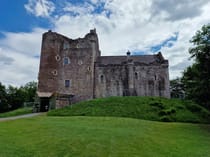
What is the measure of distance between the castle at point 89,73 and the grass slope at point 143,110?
25.1 feet

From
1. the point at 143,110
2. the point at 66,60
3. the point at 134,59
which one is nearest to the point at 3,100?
the point at 66,60

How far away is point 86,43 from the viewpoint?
110 ft

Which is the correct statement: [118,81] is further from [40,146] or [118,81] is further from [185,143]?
[40,146]

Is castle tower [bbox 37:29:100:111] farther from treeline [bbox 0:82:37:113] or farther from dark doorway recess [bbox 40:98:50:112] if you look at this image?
treeline [bbox 0:82:37:113]

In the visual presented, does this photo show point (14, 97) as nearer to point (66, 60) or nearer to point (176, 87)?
point (66, 60)

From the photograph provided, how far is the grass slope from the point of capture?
63.7 feet

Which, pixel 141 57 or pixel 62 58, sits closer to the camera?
pixel 62 58

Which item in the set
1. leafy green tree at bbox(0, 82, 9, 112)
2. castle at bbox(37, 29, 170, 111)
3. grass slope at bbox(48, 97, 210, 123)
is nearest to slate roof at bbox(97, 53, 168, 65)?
castle at bbox(37, 29, 170, 111)

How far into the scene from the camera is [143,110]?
2105cm

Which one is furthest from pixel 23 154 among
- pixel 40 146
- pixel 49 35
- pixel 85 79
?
pixel 49 35

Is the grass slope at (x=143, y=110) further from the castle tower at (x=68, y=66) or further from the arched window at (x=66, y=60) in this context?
the arched window at (x=66, y=60)

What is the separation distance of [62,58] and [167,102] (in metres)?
19.2

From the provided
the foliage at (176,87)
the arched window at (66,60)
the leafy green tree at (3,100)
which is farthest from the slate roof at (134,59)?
the leafy green tree at (3,100)

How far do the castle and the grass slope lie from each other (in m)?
7.66
